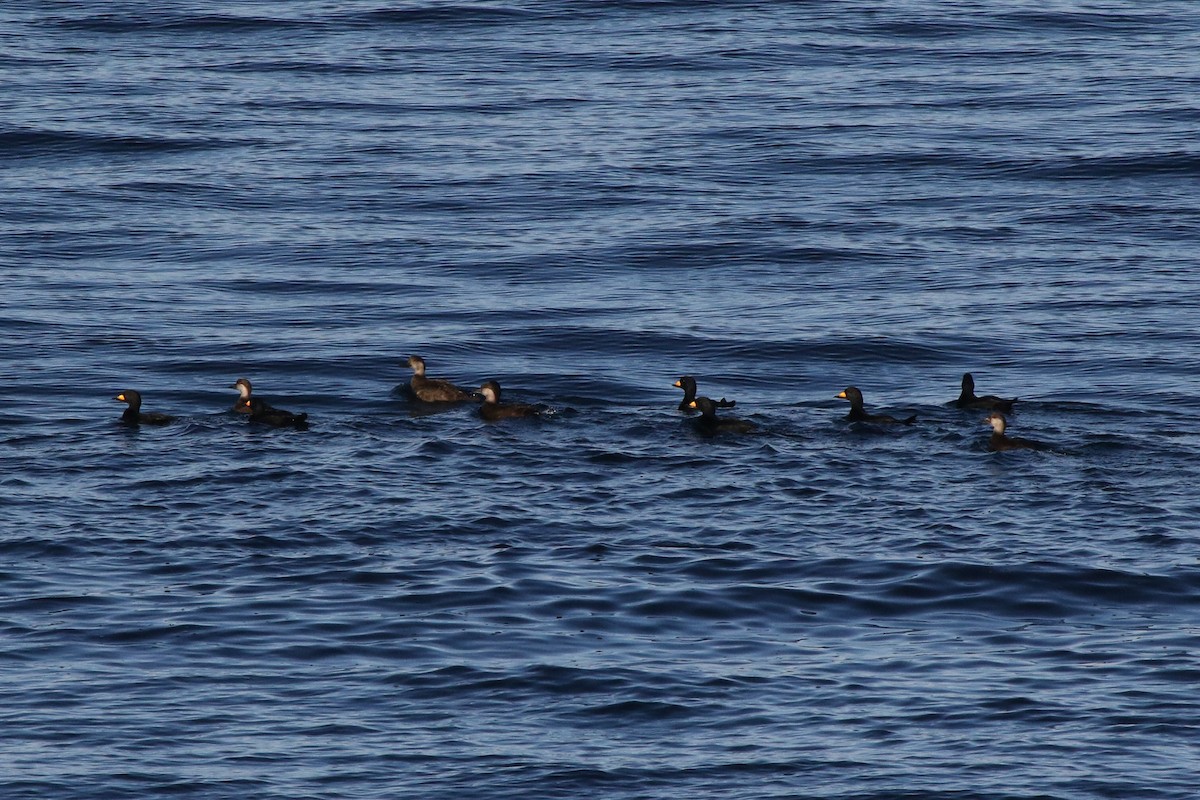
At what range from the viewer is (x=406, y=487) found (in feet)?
62.0

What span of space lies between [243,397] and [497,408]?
3081mm

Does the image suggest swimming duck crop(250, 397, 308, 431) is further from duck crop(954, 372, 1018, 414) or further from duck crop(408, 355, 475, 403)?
duck crop(954, 372, 1018, 414)

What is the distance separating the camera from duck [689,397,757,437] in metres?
21.1

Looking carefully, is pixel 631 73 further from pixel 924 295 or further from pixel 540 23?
pixel 924 295

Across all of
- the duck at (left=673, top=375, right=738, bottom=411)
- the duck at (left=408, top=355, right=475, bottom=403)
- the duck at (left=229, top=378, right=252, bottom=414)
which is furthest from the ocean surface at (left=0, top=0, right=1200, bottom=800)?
the duck at (left=408, top=355, right=475, bottom=403)

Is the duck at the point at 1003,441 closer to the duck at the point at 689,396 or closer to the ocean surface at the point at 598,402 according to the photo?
the ocean surface at the point at 598,402

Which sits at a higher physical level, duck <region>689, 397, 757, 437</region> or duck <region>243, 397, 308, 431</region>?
duck <region>243, 397, 308, 431</region>

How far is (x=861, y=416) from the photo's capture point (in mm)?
21531

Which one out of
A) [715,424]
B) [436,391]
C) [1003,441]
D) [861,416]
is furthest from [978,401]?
[436,391]

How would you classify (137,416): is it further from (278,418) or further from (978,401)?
(978,401)

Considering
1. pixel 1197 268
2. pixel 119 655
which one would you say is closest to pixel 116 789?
pixel 119 655

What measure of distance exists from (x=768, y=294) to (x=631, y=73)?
15.0 metres

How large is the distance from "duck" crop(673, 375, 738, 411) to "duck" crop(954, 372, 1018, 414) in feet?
8.90

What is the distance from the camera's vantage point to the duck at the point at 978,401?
22078mm
